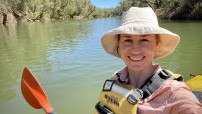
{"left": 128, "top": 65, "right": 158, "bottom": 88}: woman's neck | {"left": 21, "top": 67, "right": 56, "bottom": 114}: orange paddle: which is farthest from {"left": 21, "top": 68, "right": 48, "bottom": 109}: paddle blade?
{"left": 128, "top": 65, "right": 158, "bottom": 88}: woman's neck

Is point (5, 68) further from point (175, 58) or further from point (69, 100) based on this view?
point (175, 58)

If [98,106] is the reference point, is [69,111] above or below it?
below

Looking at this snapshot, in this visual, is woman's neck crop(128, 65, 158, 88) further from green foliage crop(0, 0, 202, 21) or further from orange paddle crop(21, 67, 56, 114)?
green foliage crop(0, 0, 202, 21)

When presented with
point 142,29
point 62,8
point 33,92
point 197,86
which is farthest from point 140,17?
point 62,8

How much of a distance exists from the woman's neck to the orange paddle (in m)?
1.09

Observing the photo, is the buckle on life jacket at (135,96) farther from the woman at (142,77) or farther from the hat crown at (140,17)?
the hat crown at (140,17)

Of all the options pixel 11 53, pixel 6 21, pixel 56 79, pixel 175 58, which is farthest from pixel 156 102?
pixel 6 21

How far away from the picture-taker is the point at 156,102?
143cm

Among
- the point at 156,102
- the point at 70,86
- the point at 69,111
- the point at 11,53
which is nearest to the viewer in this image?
the point at 156,102

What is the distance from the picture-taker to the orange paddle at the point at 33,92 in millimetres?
2646

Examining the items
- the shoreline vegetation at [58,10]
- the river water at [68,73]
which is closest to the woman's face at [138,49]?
the river water at [68,73]

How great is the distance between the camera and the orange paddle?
265 centimetres

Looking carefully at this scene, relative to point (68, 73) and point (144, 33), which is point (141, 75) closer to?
point (144, 33)

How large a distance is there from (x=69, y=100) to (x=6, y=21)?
37.1 meters
